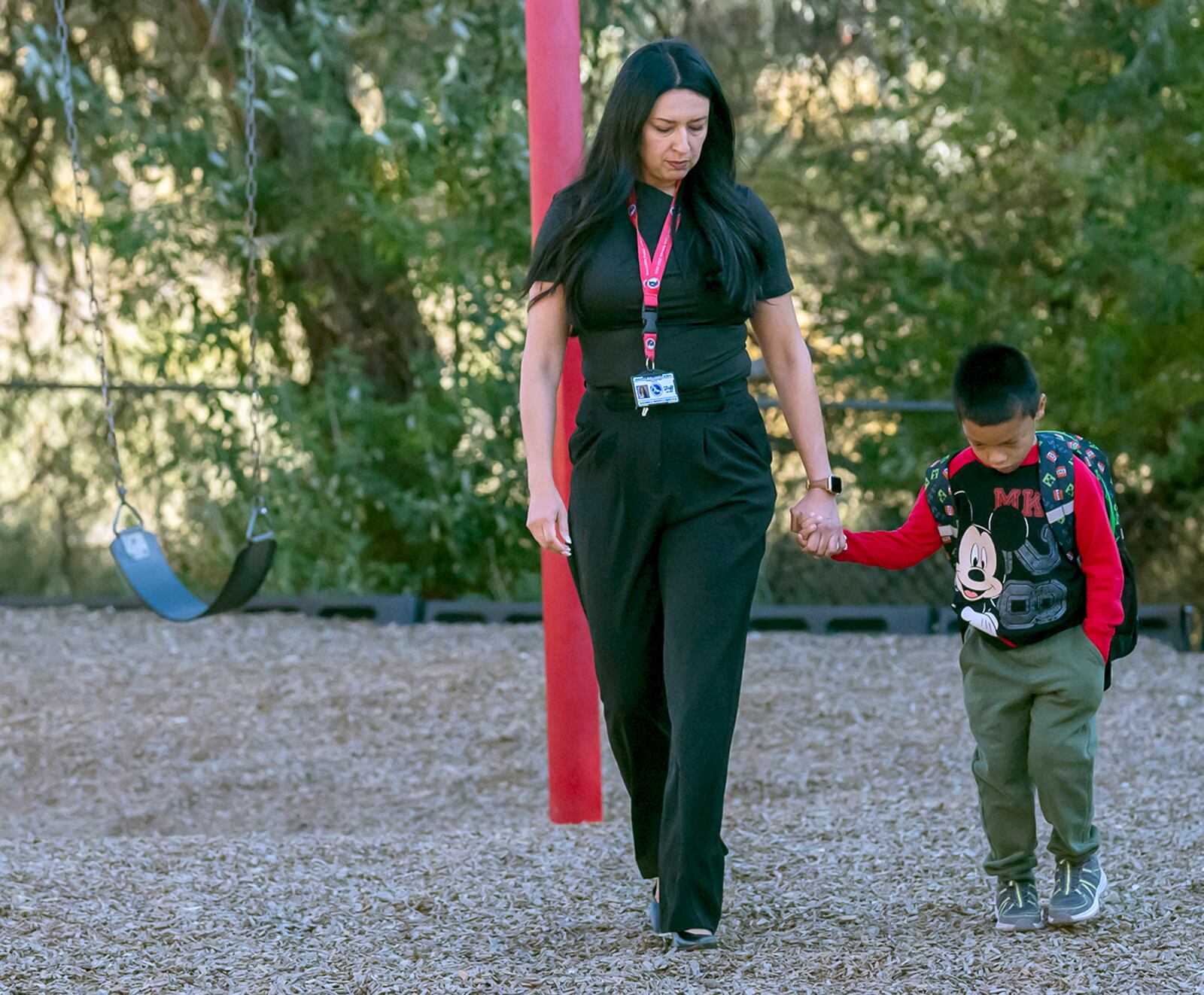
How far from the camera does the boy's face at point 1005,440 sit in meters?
2.64

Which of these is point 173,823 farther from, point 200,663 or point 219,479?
point 219,479

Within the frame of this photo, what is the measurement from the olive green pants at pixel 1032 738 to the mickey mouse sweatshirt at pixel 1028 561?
41mm

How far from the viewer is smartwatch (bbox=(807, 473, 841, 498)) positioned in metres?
2.85

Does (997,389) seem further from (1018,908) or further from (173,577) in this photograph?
(173,577)

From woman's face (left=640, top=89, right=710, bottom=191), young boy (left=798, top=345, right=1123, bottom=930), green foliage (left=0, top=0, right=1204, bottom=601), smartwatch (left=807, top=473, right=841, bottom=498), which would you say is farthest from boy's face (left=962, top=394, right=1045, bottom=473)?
green foliage (left=0, top=0, right=1204, bottom=601)

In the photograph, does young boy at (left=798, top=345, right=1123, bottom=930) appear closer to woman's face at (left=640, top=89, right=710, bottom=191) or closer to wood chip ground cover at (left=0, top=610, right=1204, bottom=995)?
wood chip ground cover at (left=0, top=610, right=1204, bottom=995)

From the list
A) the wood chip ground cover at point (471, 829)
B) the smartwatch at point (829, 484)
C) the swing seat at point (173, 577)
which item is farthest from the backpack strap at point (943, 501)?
the swing seat at point (173, 577)

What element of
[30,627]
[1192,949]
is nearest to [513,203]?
[30,627]

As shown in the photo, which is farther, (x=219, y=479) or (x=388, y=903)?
(x=219, y=479)

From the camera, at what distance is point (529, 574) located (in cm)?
764

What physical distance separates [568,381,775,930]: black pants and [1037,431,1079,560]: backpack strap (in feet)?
1.62

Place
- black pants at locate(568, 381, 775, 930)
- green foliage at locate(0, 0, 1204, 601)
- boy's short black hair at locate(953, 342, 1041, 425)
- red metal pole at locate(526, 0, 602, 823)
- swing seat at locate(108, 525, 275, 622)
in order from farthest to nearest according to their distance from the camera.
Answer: green foliage at locate(0, 0, 1204, 601) < swing seat at locate(108, 525, 275, 622) < red metal pole at locate(526, 0, 602, 823) < black pants at locate(568, 381, 775, 930) < boy's short black hair at locate(953, 342, 1041, 425)

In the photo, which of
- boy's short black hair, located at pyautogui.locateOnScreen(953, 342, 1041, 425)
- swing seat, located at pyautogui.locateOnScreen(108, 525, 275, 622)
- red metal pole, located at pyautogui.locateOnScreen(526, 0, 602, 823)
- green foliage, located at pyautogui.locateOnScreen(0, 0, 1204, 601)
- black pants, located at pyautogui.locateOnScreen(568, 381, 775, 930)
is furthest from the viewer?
green foliage, located at pyautogui.locateOnScreen(0, 0, 1204, 601)

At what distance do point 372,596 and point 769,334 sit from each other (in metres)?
4.40
